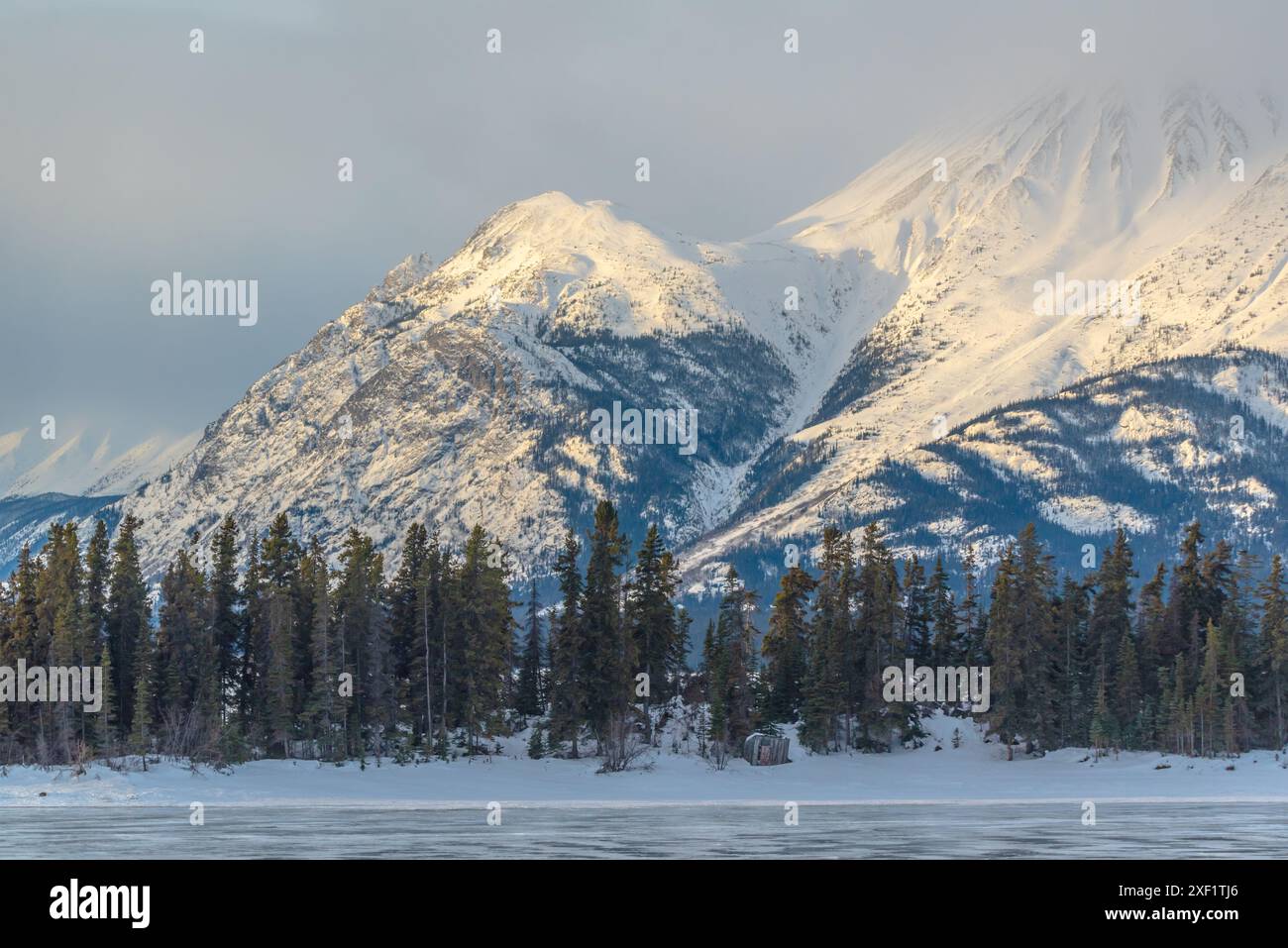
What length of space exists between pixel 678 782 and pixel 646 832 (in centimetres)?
3732

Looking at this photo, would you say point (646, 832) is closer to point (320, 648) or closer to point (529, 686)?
point (320, 648)

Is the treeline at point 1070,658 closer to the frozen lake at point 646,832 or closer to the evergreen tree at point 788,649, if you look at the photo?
the evergreen tree at point 788,649

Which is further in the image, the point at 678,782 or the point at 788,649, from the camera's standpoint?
the point at 788,649

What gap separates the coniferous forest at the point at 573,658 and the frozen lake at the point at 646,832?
94.9ft

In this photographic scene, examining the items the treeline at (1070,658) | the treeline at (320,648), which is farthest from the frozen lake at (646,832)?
the treeline at (1070,658)

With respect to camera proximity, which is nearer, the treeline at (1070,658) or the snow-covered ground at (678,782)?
the snow-covered ground at (678,782)

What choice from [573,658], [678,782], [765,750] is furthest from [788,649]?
[678,782]

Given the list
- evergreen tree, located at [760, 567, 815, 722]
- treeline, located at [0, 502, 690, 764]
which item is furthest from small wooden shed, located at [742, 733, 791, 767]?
evergreen tree, located at [760, 567, 815, 722]

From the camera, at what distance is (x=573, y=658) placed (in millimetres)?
109625

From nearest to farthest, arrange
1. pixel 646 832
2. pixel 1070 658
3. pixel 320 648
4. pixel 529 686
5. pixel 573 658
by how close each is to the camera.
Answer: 1. pixel 646 832
2. pixel 320 648
3. pixel 573 658
4. pixel 1070 658
5. pixel 529 686

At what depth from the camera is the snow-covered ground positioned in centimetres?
7800

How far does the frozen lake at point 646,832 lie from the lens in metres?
50.8
